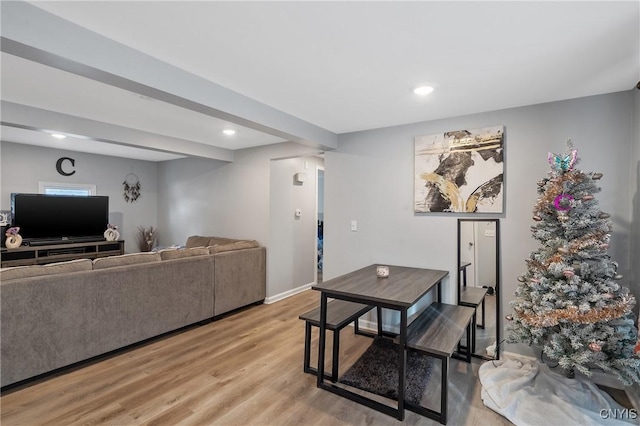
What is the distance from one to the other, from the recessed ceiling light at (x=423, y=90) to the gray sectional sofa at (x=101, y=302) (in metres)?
2.85

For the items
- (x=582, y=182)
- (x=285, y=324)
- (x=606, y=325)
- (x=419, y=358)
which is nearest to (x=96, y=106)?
(x=285, y=324)

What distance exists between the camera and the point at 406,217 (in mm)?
3320

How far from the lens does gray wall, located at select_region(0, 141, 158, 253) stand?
463 cm

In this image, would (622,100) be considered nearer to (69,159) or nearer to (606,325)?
(606,325)

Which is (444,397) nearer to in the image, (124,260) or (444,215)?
(444,215)

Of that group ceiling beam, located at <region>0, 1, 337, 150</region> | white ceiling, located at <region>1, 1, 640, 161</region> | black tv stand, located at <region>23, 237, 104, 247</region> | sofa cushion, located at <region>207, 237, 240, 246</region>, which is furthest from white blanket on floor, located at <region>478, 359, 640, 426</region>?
black tv stand, located at <region>23, 237, 104, 247</region>

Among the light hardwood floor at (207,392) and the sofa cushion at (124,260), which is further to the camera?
the sofa cushion at (124,260)

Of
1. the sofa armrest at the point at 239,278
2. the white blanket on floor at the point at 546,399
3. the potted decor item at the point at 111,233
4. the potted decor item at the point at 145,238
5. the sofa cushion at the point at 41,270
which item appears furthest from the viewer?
the potted decor item at the point at 145,238

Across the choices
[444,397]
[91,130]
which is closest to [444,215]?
[444,397]

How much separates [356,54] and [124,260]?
2.75 metres

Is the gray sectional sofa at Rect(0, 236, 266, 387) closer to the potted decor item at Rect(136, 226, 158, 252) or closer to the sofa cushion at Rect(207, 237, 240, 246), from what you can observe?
the sofa cushion at Rect(207, 237, 240, 246)

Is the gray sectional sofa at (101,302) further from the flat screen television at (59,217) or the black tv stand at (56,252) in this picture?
the flat screen television at (59,217)

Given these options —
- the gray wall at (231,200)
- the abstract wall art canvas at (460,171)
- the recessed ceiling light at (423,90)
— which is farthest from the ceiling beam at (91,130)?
the recessed ceiling light at (423,90)

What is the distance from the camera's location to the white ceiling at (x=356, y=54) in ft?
4.82
